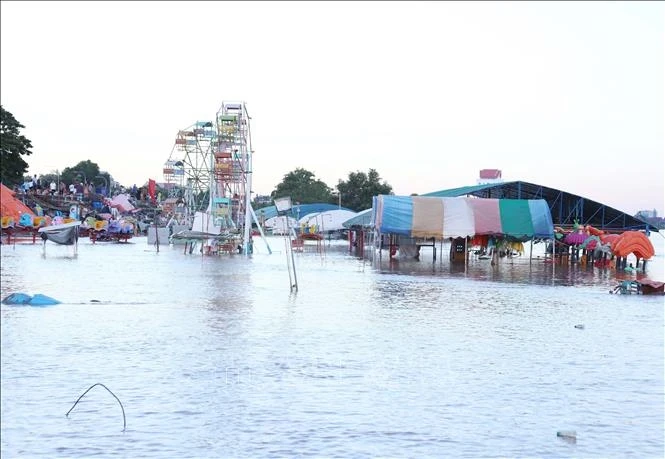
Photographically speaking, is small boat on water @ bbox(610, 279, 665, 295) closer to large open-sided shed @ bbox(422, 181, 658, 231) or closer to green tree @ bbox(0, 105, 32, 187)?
green tree @ bbox(0, 105, 32, 187)

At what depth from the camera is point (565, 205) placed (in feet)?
149

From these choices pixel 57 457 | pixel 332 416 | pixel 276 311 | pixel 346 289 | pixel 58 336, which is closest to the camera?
pixel 57 457

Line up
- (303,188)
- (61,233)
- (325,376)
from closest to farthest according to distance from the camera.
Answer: (325,376)
(61,233)
(303,188)

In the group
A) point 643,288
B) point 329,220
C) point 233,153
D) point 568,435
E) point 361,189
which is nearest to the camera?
point 568,435

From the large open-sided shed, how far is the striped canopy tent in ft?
19.0

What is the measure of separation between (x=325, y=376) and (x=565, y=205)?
38.5 metres

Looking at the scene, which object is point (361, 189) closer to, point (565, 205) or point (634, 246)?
point (565, 205)

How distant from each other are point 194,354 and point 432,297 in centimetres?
940

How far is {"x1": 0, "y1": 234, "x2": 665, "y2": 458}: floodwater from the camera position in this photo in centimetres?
693

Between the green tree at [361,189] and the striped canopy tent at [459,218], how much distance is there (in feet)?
144

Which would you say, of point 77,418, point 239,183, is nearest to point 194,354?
point 77,418

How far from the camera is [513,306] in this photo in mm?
17312

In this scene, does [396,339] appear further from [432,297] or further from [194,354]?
[432,297]

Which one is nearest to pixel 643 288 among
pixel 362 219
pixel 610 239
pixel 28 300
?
pixel 28 300
